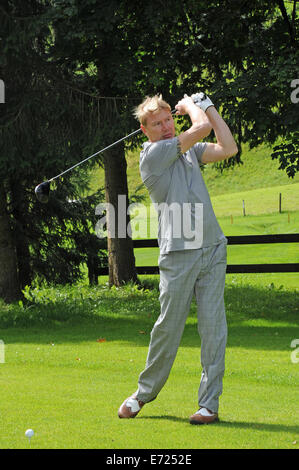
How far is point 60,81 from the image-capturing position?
37.2 feet

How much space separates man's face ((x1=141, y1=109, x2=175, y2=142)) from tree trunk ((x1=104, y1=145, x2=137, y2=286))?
9.04 m

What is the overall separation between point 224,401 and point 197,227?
4.96 feet

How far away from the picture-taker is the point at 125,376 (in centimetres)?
651

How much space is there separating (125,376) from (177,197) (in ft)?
8.35

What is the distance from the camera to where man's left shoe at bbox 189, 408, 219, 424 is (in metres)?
4.45

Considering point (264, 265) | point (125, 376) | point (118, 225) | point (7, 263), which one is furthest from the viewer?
point (118, 225)

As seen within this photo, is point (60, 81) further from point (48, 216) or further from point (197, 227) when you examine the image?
point (197, 227)

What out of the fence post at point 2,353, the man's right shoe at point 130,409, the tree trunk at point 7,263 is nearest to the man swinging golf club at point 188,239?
the man's right shoe at point 130,409

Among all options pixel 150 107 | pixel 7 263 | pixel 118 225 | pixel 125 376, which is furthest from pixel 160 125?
pixel 118 225

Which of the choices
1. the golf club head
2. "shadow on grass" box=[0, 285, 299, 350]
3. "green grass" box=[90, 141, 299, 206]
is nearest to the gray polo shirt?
the golf club head

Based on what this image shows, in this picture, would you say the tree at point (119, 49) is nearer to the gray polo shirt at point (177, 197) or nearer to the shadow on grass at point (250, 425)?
the gray polo shirt at point (177, 197)

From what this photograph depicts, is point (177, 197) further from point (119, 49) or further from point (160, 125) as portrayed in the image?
point (119, 49)

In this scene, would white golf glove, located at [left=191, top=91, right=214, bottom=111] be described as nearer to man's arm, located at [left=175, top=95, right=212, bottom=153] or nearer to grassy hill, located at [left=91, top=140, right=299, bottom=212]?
man's arm, located at [left=175, top=95, right=212, bottom=153]

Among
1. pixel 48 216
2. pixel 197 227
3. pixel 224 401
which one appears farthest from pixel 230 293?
pixel 197 227
